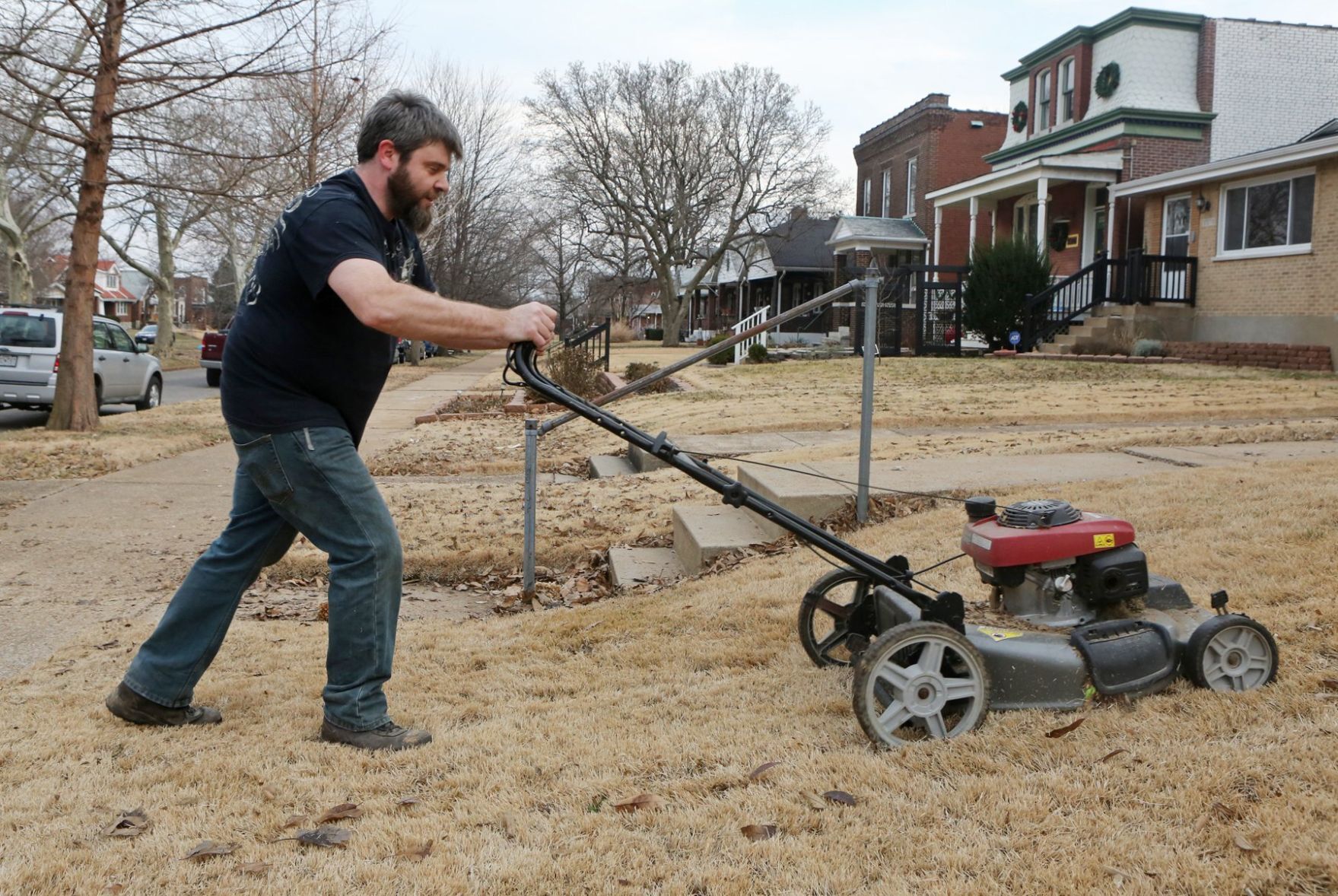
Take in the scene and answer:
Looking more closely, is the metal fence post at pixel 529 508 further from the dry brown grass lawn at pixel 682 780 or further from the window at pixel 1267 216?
the window at pixel 1267 216

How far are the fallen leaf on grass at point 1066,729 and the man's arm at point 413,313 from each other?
178 cm

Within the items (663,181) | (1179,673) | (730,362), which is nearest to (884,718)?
(1179,673)

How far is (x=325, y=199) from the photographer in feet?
10.2

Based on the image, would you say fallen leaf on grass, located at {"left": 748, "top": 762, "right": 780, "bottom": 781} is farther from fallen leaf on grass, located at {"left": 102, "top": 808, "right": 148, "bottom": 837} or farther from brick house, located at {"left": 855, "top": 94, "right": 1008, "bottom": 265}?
brick house, located at {"left": 855, "top": 94, "right": 1008, "bottom": 265}

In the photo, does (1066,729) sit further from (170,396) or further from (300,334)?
(170,396)

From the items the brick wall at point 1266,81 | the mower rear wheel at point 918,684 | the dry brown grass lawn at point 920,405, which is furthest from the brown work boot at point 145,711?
the brick wall at point 1266,81

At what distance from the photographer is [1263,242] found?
19469 mm

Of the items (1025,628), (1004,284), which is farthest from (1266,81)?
(1025,628)

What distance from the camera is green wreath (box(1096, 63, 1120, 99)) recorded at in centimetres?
2555

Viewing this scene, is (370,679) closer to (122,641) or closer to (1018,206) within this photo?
(122,641)

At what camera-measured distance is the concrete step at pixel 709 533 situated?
5738 mm

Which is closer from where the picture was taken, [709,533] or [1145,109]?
[709,533]

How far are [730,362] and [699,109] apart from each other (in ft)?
73.6

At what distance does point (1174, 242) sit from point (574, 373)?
42.2 feet
